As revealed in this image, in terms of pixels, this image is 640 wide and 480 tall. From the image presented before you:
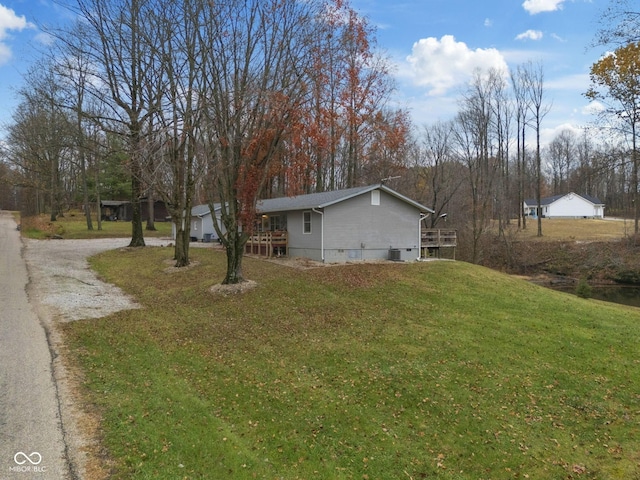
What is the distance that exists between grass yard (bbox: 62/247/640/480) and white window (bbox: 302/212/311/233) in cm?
722

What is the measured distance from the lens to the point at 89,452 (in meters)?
4.16

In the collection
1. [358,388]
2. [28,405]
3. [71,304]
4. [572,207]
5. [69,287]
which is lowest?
[358,388]

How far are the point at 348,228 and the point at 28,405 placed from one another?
1480 centimetres

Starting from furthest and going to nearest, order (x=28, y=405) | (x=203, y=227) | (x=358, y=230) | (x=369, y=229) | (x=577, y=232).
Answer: (x=577, y=232)
(x=203, y=227)
(x=369, y=229)
(x=358, y=230)
(x=28, y=405)

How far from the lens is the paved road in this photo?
3906mm

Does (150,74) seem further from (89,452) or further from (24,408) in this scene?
(89,452)

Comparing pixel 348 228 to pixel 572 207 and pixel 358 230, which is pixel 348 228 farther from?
pixel 572 207

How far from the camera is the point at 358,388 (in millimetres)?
6371

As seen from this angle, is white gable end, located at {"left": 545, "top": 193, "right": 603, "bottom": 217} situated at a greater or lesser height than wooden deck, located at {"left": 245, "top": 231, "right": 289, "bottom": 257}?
greater

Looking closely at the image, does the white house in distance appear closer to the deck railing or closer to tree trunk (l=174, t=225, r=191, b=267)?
the deck railing

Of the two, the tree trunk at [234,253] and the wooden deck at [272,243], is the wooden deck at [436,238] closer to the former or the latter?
the wooden deck at [272,243]

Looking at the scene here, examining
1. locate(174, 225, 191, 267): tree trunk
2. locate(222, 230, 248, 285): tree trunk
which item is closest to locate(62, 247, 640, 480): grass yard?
locate(222, 230, 248, 285): tree trunk

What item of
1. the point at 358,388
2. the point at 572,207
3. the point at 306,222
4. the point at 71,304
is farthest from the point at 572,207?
the point at 71,304

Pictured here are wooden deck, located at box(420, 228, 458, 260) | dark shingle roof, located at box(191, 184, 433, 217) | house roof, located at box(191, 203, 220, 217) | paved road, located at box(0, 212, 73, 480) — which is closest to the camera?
Answer: paved road, located at box(0, 212, 73, 480)
